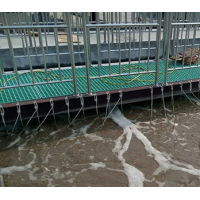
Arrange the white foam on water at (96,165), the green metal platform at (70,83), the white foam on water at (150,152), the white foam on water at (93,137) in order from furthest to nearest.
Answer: the green metal platform at (70,83) < the white foam on water at (93,137) < the white foam on water at (96,165) < the white foam on water at (150,152)

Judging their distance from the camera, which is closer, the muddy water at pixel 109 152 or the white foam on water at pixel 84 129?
the muddy water at pixel 109 152

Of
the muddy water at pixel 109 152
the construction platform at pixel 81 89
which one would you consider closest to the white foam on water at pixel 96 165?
the muddy water at pixel 109 152

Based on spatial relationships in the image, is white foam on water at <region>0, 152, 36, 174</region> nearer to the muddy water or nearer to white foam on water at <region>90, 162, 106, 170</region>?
the muddy water

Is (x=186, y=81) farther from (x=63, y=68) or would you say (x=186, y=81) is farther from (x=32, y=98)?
(x=32, y=98)

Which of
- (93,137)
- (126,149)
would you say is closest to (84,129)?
(93,137)

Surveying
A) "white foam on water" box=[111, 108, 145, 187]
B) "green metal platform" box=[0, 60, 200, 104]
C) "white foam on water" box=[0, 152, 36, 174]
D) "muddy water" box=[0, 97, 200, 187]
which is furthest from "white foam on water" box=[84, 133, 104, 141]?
"white foam on water" box=[0, 152, 36, 174]

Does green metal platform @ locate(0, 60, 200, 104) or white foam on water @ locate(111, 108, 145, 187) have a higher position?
green metal platform @ locate(0, 60, 200, 104)

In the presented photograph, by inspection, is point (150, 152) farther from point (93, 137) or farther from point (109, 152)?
point (93, 137)

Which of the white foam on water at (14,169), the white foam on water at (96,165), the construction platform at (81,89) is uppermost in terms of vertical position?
the construction platform at (81,89)

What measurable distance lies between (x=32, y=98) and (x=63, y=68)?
148 centimetres

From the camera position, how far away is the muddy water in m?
2.67

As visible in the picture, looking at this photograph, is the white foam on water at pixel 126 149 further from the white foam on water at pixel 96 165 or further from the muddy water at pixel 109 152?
the white foam on water at pixel 96 165

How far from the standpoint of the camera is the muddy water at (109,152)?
267 cm

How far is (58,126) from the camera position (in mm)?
3760
